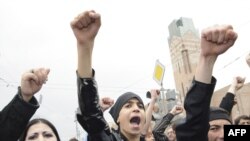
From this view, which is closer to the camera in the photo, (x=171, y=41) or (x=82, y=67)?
(x=82, y=67)

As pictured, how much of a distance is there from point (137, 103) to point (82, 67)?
119 cm

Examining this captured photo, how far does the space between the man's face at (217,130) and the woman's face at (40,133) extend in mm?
1271

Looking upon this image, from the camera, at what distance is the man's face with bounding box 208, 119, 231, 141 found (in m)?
2.61

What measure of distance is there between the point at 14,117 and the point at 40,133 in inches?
15.1

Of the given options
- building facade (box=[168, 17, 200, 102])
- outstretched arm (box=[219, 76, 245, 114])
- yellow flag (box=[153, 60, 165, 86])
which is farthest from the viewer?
building facade (box=[168, 17, 200, 102])

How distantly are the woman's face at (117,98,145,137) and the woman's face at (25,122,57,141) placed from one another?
660 millimetres

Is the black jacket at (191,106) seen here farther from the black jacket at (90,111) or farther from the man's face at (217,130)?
the man's face at (217,130)

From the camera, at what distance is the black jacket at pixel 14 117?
2.49 meters

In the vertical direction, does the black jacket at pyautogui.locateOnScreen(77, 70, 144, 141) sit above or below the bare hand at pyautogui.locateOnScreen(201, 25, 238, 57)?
below

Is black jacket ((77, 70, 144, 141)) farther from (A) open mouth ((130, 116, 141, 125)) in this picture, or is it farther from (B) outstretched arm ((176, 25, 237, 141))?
(A) open mouth ((130, 116, 141, 125))

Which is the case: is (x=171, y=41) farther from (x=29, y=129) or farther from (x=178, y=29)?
(x=29, y=129)

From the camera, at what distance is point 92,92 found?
229 cm

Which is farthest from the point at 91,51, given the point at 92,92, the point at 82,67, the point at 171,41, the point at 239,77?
the point at 171,41

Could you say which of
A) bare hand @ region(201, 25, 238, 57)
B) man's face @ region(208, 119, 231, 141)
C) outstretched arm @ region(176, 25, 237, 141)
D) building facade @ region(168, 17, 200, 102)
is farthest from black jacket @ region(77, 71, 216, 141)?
building facade @ region(168, 17, 200, 102)
